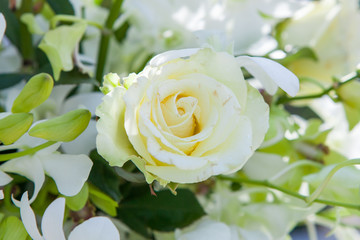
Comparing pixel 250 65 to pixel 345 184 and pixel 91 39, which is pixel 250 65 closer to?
pixel 345 184

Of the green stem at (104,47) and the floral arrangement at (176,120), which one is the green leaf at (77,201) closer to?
the floral arrangement at (176,120)

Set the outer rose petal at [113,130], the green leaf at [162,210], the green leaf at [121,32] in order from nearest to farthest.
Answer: the outer rose petal at [113,130], the green leaf at [162,210], the green leaf at [121,32]

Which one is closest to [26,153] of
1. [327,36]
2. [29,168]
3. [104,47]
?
[29,168]

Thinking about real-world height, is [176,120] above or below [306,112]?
above

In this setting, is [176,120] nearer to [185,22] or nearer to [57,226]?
[57,226]

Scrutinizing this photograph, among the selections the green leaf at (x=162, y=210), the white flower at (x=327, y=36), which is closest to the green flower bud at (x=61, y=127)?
the green leaf at (x=162, y=210)

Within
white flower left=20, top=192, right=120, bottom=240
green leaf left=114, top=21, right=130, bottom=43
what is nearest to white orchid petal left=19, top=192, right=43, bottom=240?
white flower left=20, top=192, right=120, bottom=240

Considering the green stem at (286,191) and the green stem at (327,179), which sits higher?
the green stem at (327,179)
